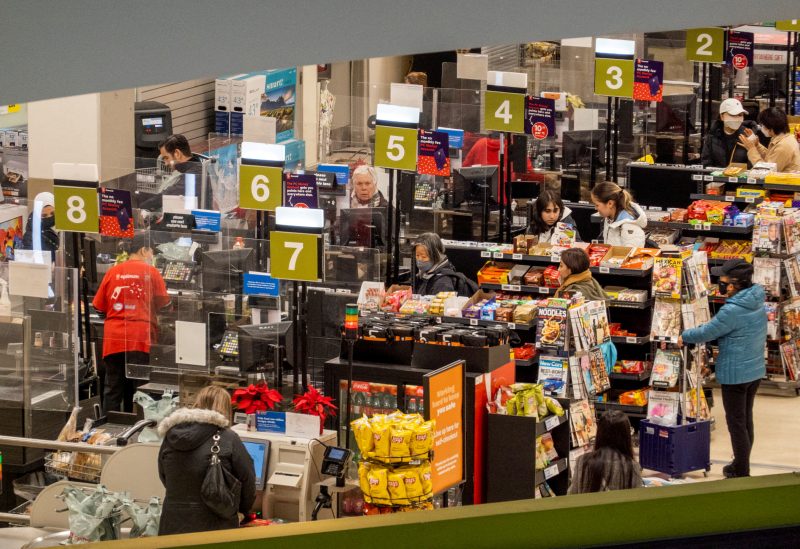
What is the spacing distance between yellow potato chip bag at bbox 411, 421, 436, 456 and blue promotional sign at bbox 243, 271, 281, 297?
251 cm

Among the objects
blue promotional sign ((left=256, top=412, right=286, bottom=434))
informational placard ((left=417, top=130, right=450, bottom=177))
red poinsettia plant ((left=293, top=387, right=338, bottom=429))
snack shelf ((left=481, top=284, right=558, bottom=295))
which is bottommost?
blue promotional sign ((left=256, top=412, right=286, bottom=434))

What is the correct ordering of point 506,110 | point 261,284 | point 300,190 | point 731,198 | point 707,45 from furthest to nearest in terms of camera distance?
point 707,45
point 731,198
point 506,110
point 300,190
point 261,284

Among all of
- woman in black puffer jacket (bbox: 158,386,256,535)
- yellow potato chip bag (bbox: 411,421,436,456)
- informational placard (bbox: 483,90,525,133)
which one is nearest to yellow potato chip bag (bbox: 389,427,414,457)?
yellow potato chip bag (bbox: 411,421,436,456)

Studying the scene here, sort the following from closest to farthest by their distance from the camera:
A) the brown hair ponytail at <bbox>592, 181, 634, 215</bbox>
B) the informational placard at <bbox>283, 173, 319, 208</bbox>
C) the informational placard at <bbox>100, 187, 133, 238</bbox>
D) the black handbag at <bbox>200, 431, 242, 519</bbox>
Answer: the black handbag at <bbox>200, 431, 242, 519</bbox> → the informational placard at <bbox>100, 187, 133, 238</bbox> → the informational placard at <bbox>283, 173, 319, 208</bbox> → the brown hair ponytail at <bbox>592, 181, 634, 215</bbox>

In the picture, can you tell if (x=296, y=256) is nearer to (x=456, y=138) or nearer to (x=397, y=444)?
(x=397, y=444)

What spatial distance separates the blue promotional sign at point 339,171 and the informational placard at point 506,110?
149 centimetres

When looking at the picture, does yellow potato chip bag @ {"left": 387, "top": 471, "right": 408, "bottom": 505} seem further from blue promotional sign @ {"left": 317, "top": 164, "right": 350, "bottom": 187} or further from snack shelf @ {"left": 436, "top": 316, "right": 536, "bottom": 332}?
blue promotional sign @ {"left": 317, "top": 164, "right": 350, "bottom": 187}

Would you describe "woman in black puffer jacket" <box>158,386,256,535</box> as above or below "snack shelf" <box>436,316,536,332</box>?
below

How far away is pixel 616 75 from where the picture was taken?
11266 millimetres

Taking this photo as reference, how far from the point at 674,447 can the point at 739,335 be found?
0.84 m

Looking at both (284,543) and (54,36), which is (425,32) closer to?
(54,36)

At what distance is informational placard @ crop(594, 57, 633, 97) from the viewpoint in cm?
1123

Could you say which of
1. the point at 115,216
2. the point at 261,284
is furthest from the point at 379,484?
the point at 115,216

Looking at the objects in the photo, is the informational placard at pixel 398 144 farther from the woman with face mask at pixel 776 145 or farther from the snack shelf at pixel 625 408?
the woman with face mask at pixel 776 145
